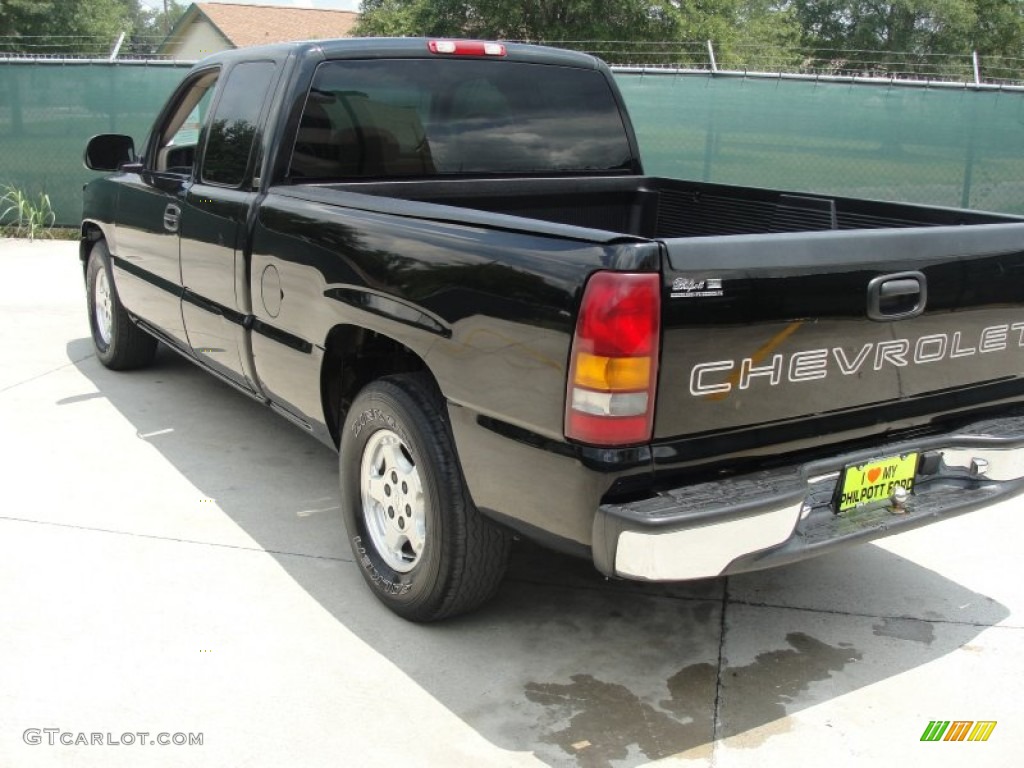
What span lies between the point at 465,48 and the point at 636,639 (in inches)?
102

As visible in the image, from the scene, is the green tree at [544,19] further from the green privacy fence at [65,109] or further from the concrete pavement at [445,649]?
the concrete pavement at [445,649]

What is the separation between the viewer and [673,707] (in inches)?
127

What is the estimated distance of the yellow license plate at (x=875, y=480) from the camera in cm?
317

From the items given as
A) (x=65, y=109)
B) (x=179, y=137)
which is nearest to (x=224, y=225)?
(x=179, y=137)

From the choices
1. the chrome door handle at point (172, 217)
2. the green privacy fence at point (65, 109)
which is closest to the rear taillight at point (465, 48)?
the chrome door handle at point (172, 217)

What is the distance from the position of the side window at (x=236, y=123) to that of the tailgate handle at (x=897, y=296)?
2636mm

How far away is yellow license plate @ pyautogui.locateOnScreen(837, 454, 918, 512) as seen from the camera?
3.17 m

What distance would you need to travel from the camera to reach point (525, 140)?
4816mm

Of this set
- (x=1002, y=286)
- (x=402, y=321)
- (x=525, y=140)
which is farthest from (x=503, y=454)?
(x=525, y=140)

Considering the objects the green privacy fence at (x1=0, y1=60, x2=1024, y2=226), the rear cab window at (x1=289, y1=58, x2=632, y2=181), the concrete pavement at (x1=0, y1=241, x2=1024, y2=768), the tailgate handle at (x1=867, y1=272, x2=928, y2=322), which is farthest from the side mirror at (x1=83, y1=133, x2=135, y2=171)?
the green privacy fence at (x1=0, y1=60, x2=1024, y2=226)

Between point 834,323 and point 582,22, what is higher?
point 582,22

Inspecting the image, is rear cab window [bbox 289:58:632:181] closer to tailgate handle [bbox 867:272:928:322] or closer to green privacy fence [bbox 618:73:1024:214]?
tailgate handle [bbox 867:272:928:322]

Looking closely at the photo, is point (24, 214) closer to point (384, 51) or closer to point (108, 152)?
point (108, 152)

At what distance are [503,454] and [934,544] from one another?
7.60ft
